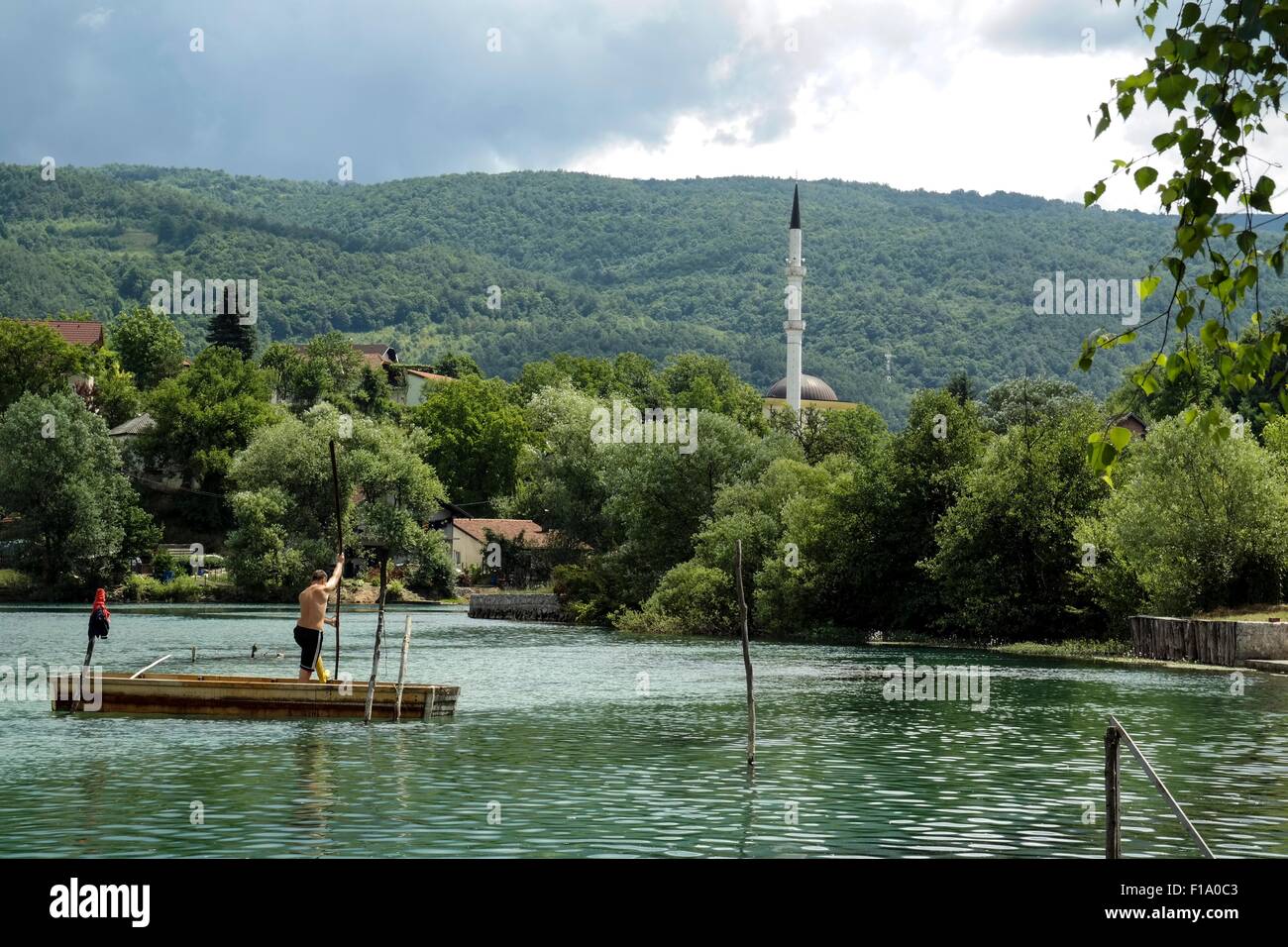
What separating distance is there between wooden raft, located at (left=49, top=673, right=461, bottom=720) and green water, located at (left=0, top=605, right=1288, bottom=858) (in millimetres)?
589

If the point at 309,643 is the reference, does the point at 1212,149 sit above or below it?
above

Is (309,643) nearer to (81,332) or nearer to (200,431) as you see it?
(200,431)

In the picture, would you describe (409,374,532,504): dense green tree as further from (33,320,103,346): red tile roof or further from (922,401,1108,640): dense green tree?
(922,401,1108,640): dense green tree

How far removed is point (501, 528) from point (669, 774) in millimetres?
102346

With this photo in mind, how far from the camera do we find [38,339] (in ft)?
455

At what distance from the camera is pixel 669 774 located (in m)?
27.8

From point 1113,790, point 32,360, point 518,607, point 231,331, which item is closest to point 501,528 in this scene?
point 518,607

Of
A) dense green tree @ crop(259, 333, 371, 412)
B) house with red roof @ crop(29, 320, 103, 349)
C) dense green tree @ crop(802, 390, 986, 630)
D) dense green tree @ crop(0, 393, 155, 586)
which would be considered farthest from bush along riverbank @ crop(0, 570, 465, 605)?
house with red roof @ crop(29, 320, 103, 349)

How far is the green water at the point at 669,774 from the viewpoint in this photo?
20.8 metres

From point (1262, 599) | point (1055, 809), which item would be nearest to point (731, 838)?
point (1055, 809)

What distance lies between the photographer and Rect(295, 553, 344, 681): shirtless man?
34188 mm

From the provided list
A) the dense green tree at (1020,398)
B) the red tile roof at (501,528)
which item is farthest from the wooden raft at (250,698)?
the dense green tree at (1020,398)

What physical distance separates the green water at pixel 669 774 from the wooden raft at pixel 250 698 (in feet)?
1.93
